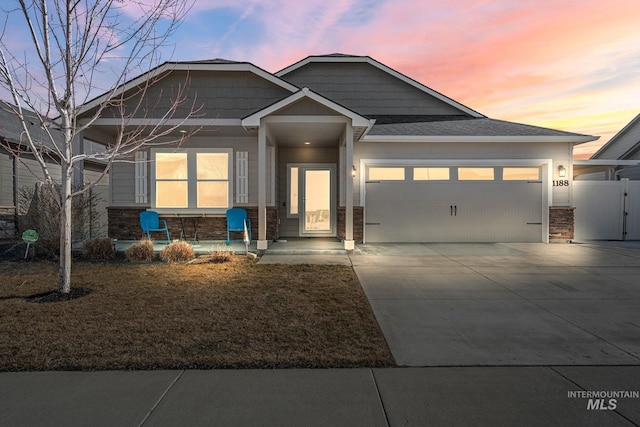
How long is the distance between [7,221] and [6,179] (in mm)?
1524

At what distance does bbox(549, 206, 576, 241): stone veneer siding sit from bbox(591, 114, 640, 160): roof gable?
792 centimetres

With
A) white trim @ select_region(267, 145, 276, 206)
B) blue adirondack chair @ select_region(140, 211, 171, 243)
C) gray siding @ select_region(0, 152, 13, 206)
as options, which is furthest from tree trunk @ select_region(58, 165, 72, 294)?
gray siding @ select_region(0, 152, 13, 206)

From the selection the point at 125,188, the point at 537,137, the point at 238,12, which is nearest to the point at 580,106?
the point at 537,137

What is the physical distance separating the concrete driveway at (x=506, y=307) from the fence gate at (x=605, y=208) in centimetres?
268

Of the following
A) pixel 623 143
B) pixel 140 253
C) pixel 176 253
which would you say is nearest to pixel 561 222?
pixel 623 143

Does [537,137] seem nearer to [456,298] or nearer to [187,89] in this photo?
[456,298]

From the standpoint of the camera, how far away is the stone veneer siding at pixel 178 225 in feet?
33.8

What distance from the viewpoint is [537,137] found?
10297 millimetres

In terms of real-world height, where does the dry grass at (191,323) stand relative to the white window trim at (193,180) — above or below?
below

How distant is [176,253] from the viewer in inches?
304

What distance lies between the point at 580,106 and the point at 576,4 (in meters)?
8.20

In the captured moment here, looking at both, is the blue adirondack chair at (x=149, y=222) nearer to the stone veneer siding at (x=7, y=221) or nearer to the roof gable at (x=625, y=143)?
the stone veneer siding at (x=7, y=221)

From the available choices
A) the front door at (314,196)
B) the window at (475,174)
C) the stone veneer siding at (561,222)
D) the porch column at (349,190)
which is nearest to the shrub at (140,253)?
the porch column at (349,190)

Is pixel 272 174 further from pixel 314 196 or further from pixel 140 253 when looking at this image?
pixel 140 253
